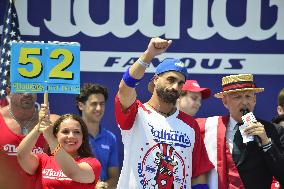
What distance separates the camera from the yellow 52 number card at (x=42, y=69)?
12.3 ft

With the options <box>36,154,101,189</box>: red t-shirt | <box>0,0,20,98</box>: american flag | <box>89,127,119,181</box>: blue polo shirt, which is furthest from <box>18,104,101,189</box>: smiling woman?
<box>0,0,20,98</box>: american flag

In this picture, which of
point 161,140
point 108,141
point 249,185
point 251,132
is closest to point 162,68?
point 161,140

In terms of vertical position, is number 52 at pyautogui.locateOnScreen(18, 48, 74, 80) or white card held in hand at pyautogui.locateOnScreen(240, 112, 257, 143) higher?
number 52 at pyautogui.locateOnScreen(18, 48, 74, 80)

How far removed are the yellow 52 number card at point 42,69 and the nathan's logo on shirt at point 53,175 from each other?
19.0 inches

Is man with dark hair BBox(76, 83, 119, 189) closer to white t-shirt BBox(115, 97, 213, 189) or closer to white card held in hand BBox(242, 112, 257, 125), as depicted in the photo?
white t-shirt BBox(115, 97, 213, 189)

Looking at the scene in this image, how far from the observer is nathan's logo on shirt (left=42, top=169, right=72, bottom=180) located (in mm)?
3664

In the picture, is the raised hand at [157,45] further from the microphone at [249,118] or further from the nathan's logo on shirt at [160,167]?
the microphone at [249,118]

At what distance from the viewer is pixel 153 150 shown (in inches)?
145

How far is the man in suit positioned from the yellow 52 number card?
3.31ft

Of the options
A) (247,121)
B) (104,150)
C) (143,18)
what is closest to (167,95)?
(247,121)

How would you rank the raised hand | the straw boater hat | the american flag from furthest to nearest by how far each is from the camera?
the american flag < the straw boater hat < the raised hand

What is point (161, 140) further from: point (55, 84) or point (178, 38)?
point (178, 38)

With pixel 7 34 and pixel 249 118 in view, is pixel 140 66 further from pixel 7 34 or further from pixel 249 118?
pixel 7 34

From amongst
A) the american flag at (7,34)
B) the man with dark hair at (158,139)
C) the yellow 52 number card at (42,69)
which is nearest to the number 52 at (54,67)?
the yellow 52 number card at (42,69)
